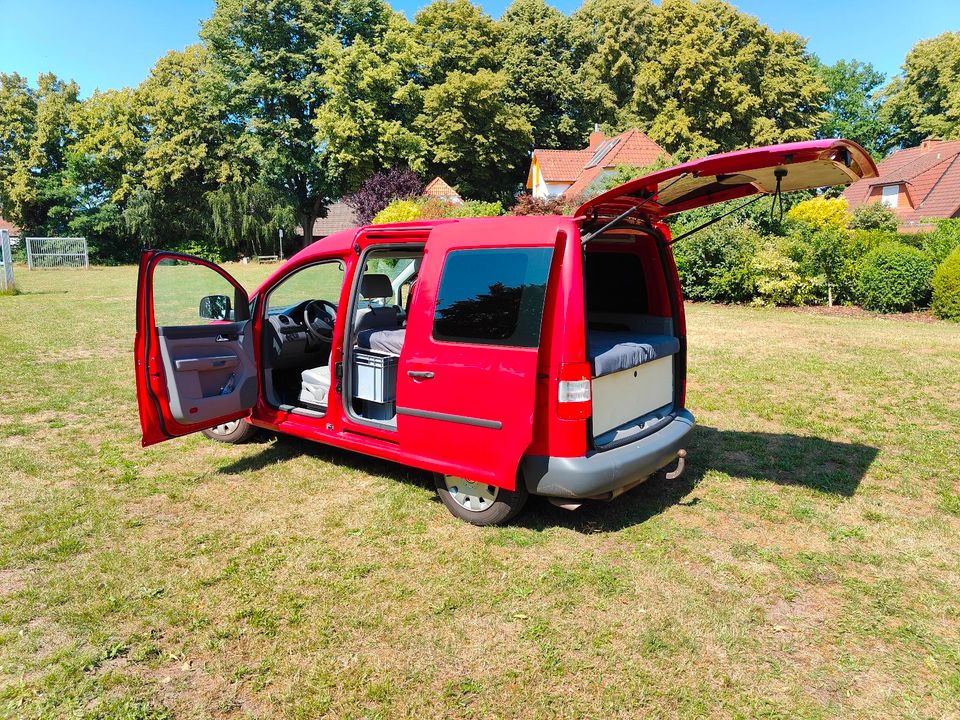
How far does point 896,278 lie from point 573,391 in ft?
43.3

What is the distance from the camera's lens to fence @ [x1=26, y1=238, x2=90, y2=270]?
1339 inches

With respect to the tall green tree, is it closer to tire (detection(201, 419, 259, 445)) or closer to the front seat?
tire (detection(201, 419, 259, 445))

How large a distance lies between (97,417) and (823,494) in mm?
6652

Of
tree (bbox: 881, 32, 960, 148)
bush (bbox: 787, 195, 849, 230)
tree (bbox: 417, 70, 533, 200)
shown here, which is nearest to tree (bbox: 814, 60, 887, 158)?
tree (bbox: 881, 32, 960, 148)

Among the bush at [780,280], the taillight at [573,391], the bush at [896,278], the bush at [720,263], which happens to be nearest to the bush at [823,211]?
the bush at [720,263]

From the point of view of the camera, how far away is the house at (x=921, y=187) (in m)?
32.8

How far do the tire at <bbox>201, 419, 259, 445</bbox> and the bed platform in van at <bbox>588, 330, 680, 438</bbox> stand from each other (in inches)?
121

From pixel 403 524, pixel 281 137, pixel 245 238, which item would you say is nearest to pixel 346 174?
pixel 281 137

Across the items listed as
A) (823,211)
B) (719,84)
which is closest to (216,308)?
(823,211)

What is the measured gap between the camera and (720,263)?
1611 cm

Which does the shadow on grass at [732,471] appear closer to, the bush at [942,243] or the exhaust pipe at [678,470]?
the exhaust pipe at [678,470]

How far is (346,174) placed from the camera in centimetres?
4238

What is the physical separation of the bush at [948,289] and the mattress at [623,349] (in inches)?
443

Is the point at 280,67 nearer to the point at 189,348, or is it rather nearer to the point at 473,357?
the point at 189,348
